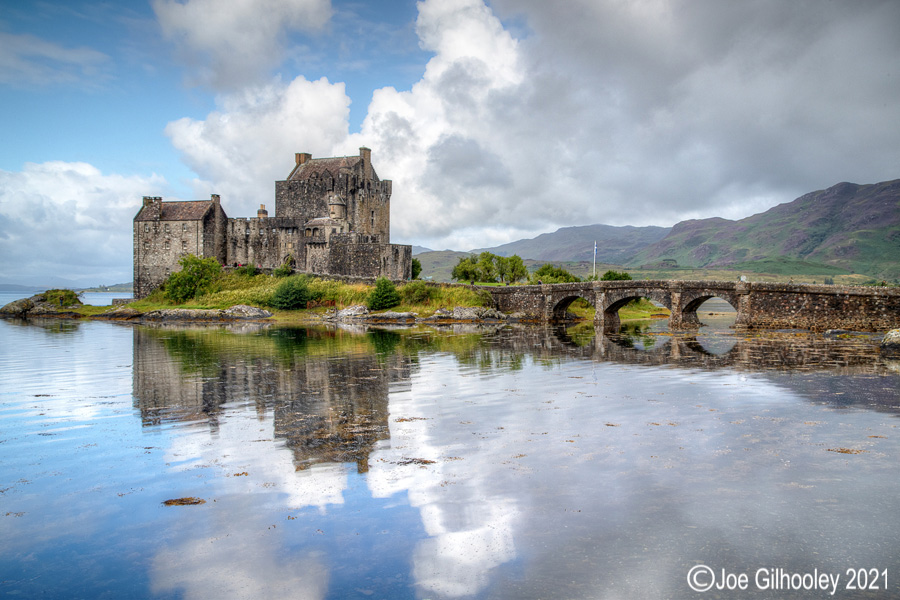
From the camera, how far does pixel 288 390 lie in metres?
18.7

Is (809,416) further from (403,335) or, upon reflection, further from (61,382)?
(403,335)

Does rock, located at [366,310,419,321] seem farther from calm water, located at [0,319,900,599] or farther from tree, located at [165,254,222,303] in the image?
calm water, located at [0,319,900,599]

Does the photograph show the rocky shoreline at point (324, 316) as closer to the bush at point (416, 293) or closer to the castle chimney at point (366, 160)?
the bush at point (416, 293)

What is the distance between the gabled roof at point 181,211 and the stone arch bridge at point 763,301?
44.1 meters

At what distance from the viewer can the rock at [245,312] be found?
205 ft

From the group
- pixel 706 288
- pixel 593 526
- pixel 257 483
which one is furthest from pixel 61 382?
pixel 706 288

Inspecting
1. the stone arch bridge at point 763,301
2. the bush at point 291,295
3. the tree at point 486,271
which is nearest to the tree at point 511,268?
the tree at point 486,271

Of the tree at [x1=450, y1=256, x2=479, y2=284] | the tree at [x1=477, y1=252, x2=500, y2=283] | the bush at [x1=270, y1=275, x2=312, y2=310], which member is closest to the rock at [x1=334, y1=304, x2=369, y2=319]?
the bush at [x1=270, y1=275, x2=312, y2=310]

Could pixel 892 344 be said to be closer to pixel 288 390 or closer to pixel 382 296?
pixel 288 390

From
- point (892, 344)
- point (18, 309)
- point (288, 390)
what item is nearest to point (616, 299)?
point (892, 344)

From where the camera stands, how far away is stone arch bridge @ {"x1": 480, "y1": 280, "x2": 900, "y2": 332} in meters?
39.1

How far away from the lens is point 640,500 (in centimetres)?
895

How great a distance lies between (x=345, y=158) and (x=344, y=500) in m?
72.9

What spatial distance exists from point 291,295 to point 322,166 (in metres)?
21.3
